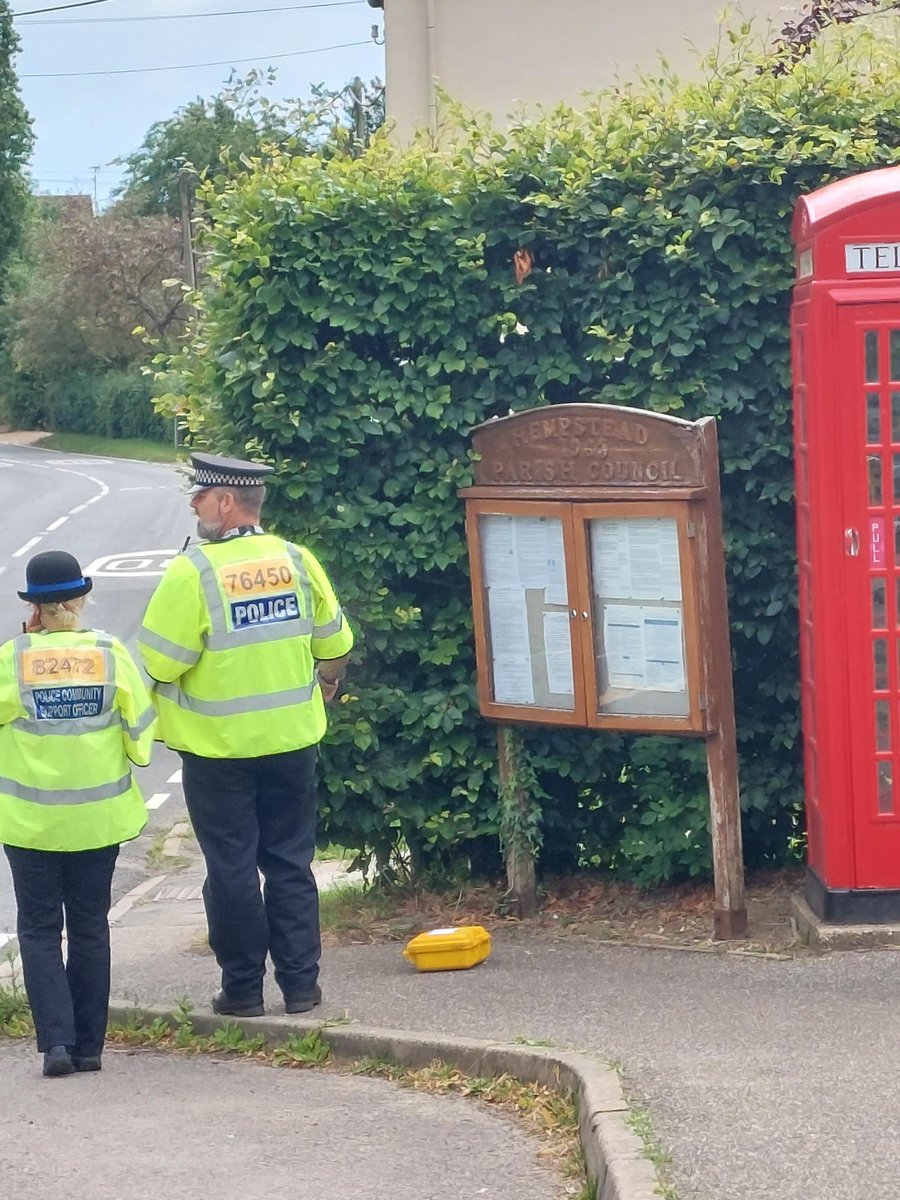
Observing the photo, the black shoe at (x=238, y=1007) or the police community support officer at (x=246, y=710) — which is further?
the black shoe at (x=238, y=1007)

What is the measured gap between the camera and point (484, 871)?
720 centimetres

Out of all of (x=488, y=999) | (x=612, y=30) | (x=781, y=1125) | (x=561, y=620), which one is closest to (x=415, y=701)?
(x=561, y=620)

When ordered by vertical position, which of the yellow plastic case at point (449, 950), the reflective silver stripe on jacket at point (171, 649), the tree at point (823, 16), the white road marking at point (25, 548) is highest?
the tree at point (823, 16)

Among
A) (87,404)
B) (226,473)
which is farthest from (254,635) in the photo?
(87,404)

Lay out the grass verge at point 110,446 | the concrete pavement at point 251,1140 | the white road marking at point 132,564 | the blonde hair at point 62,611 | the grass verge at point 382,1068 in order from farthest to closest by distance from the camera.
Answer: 1. the grass verge at point 110,446
2. the white road marking at point 132,564
3. the blonde hair at point 62,611
4. the grass verge at point 382,1068
5. the concrete pavement at point 251,1140

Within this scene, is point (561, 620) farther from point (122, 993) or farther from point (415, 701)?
point (122, 993)

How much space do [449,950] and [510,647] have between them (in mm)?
1206

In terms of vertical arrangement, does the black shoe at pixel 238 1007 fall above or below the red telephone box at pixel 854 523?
below

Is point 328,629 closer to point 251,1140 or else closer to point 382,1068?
point 382,1068

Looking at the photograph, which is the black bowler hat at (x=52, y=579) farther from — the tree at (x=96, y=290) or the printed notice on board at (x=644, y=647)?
the tree at (x=96, y=290)

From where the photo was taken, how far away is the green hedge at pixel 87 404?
61344 millimetres

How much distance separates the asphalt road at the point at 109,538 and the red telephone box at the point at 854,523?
2729 mm

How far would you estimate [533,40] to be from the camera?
54.9 ft

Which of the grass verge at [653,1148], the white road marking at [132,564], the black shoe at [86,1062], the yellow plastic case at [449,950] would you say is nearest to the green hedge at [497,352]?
the yellow plastic case at [449,950]
